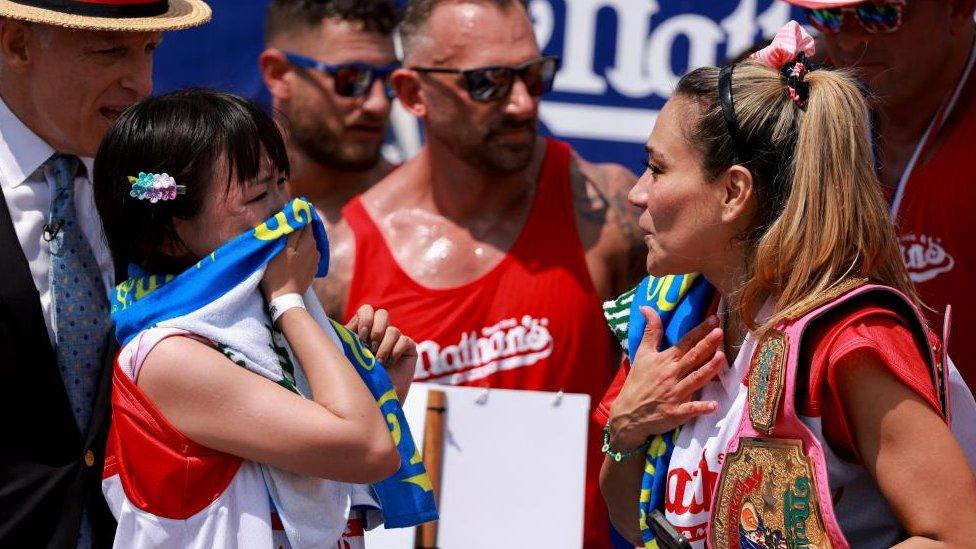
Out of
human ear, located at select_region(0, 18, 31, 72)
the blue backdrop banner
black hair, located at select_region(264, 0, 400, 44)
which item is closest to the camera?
human ear, located at select_region(0, 18, 31, 72)

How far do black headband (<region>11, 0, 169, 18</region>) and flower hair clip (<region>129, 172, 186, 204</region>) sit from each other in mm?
681

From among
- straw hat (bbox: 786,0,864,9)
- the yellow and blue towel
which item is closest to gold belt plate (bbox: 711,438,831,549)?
the yellow and blue towel

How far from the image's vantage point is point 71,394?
2.63 m

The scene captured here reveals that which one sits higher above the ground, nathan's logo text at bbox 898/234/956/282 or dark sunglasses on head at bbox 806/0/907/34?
dark sunglasses on head at bbox 806/0/907/34

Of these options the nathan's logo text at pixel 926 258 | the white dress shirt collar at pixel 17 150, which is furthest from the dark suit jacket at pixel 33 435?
the nathan's logo text at pixel 926 258

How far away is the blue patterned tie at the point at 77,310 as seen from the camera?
263 cm

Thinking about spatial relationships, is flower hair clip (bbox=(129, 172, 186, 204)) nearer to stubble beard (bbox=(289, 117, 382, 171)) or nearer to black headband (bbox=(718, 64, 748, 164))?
black headband (bbox=(718, 64, 748, 164))

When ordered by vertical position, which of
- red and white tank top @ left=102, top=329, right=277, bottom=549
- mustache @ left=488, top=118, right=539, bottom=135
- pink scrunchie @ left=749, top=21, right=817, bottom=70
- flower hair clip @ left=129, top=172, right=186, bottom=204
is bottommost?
red and white tank top @ left=102, top=329, right=277, bottom=549

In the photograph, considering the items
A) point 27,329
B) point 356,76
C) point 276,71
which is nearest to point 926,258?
point 27,329

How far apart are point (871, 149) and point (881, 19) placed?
112 cm

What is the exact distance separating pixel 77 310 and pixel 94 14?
622 millimetres

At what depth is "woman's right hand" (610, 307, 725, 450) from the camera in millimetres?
2371

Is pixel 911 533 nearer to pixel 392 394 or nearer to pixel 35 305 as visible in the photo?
pixel 392 394

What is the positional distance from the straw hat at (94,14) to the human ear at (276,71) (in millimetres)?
2051
